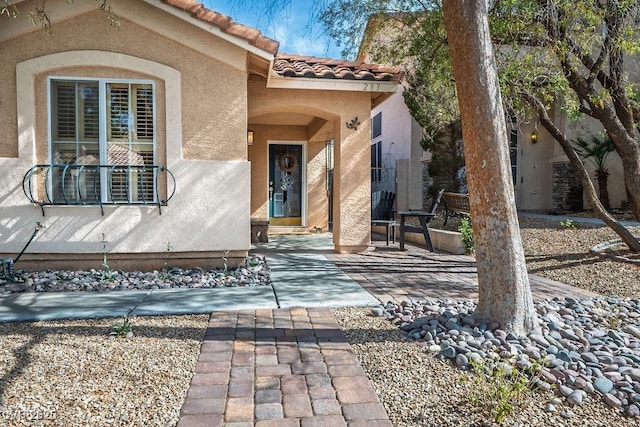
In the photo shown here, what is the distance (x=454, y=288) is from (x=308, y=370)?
3.56 metres

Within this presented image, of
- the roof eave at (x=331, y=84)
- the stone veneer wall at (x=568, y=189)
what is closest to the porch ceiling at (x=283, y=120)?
the roof eave at (x=331, y=84)

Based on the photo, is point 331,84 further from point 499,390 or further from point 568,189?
point 568,189

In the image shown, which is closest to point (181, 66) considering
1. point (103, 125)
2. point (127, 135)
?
point (127, 135)

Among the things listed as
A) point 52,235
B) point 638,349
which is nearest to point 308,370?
point 638,349

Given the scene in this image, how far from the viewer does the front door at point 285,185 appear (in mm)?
13516

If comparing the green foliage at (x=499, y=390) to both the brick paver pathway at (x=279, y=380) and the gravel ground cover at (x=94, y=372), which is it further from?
the gravel ground cover at (x=94, y=372)

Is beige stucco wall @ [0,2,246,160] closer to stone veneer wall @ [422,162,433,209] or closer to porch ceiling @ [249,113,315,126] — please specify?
porch ceiling @ [249,113,315,126]

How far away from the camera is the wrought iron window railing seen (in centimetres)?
700

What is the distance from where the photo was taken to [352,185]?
942 cm

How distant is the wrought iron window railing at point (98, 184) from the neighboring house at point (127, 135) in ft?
0.05

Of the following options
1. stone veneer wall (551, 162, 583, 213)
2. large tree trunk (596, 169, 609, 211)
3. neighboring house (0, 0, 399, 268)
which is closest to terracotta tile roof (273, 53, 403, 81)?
neighboring house (0, 0, 399, 268)

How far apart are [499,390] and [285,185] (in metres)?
11.1

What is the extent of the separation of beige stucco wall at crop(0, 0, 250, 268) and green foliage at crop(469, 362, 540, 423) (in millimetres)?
4927

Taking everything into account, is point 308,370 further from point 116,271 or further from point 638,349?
point 116,271
